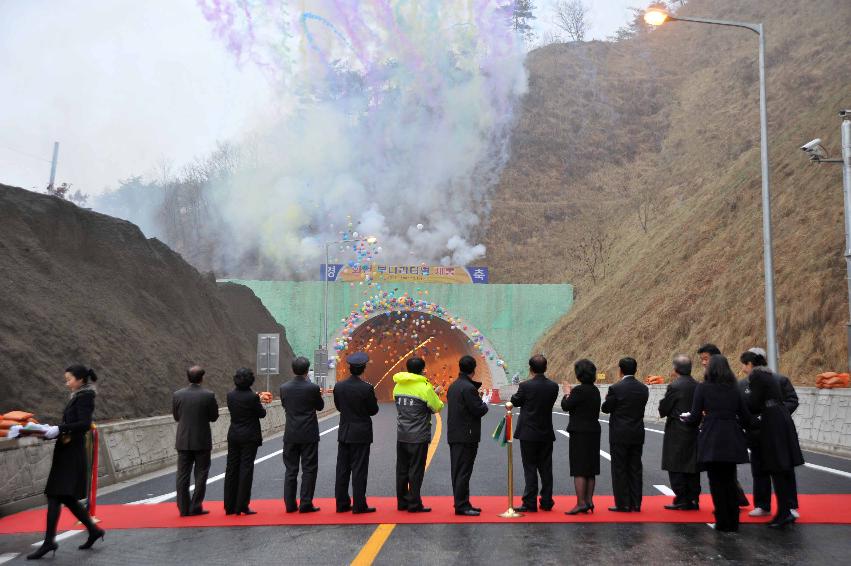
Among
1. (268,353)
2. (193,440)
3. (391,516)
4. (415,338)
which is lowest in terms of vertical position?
(391,516)

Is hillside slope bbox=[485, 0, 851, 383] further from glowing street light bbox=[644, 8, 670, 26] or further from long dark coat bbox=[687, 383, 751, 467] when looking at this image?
long dark coat bbox=[687, 383, 751, 467]

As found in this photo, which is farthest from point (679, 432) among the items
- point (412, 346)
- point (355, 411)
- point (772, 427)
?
point (412, 346)

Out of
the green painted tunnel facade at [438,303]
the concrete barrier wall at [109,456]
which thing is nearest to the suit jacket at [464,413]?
the concrete barrier wall at [109,456]

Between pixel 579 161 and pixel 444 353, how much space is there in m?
30.1

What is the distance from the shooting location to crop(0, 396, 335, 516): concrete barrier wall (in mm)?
10969

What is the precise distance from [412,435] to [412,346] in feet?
179

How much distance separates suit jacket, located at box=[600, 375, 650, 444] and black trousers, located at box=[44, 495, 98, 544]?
227 inches

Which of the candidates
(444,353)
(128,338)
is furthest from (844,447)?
(444,353)

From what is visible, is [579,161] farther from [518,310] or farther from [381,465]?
[381,465]

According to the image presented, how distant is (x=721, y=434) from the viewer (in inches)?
349

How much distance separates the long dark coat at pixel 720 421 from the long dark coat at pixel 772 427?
245 millimetres

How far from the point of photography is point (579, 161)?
275 ft

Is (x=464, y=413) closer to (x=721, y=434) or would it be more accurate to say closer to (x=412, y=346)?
(x=721, y=434)

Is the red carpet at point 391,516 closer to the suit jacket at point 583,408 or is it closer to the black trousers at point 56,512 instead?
the suit jacket at point 583,408
